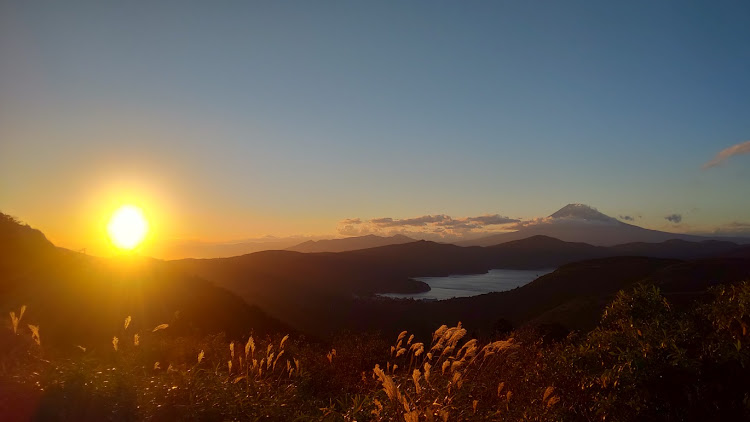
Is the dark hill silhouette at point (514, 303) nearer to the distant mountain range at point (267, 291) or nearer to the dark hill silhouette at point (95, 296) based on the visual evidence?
the distant mountain range at point (267, 291)

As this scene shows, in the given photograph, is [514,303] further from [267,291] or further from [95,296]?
[95,296]

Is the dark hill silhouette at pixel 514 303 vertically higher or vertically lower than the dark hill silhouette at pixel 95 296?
lower

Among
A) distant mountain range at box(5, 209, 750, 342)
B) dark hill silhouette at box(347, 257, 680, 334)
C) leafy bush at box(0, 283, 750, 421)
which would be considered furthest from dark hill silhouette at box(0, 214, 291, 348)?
dark hill silhouette at box(347, 257, 680, 334)

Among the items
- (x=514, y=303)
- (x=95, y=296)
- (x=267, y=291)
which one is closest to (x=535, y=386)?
(x=95, y=296)

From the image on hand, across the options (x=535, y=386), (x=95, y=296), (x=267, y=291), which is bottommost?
(x=267, y=291)

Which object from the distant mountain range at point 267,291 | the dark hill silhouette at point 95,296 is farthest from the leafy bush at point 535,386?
the distant mountain range at point 267,291

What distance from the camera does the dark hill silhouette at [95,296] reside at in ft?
60.5

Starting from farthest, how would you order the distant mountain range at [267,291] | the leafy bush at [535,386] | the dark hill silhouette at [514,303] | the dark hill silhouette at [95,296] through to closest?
1. the dark hill silhouette at [514,303]
2. the distant mountain range at [267,291]
3. the dark hill silhouette at [95,296]
4. the leafy bush at [535,386]

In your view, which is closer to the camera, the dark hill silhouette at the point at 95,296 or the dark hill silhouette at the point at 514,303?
the dark hill silhouette at the point at 95,296

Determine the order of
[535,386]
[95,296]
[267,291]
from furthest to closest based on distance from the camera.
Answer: [267,291], [95,296], [535,386]

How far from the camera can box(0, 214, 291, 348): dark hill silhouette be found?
18.5 m

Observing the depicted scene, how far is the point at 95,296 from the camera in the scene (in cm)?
2259

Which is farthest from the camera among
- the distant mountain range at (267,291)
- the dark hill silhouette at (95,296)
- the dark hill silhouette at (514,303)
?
the dark hill silhouette at (514,303)

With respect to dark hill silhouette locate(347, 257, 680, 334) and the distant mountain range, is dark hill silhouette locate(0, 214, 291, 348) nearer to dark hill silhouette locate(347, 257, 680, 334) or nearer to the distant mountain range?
the distant mountain range
